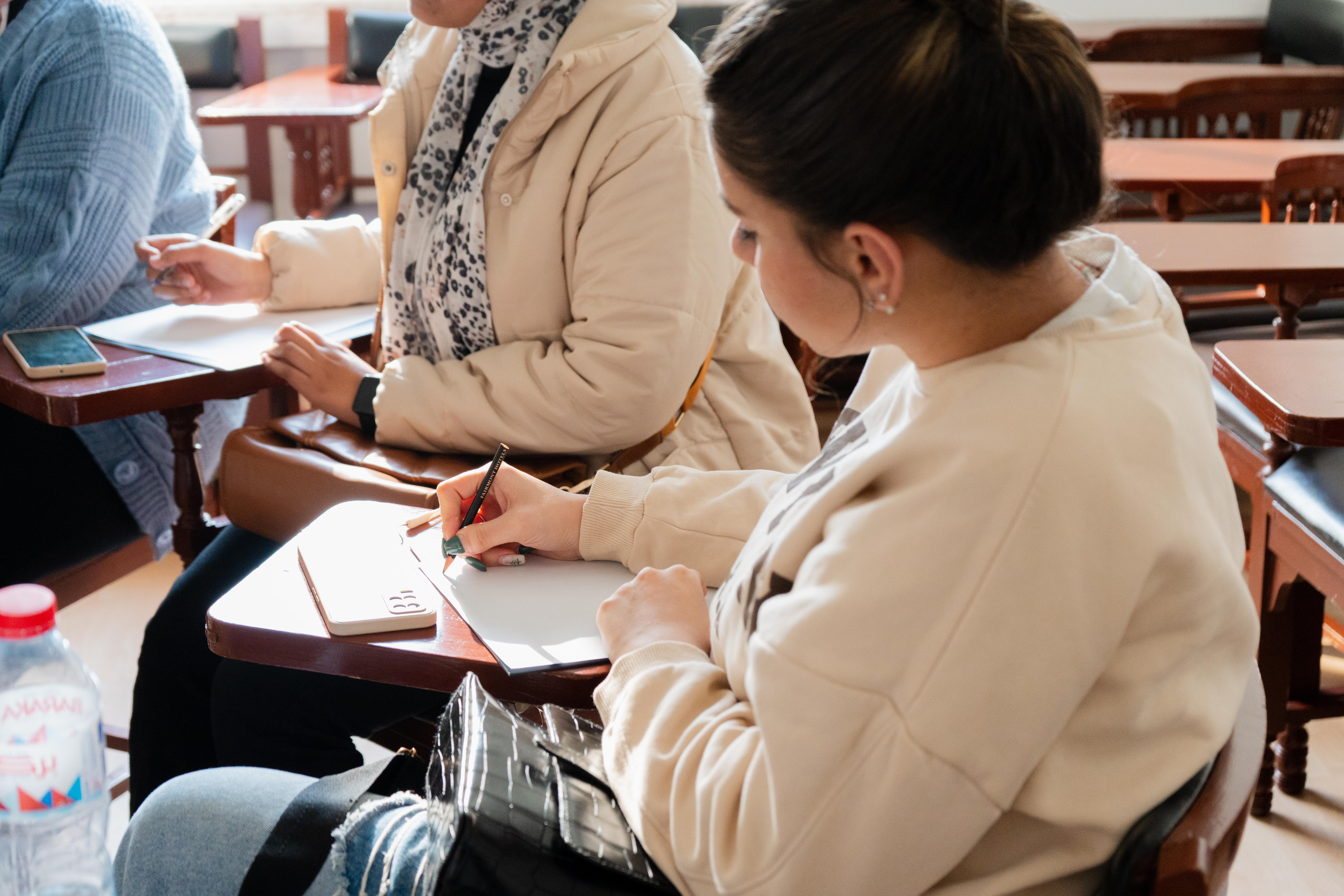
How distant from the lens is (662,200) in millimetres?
1338

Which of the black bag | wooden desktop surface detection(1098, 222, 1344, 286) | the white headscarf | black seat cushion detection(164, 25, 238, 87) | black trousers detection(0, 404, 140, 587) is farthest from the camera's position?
black seat cushion detection(164, 25, 238, 87)

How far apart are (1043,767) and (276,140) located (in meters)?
4.61

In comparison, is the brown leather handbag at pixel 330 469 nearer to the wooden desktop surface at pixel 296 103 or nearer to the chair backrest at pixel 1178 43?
the wooden desktop surface at pixel 296 103

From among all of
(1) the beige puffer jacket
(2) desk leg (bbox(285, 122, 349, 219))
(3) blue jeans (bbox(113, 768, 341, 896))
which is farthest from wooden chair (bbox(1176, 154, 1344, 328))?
(2) desk leg (bbox(285, 122, 349, 219))

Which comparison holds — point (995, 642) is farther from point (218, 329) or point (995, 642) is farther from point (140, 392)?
point (218, 329)

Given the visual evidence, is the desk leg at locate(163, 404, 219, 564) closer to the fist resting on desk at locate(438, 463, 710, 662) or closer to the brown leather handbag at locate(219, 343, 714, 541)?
the brown leather handbag at locate(219, 343, 714, 541)

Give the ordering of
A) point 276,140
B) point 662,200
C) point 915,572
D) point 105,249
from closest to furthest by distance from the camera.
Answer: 1. point 915,572
2. point 662,200
3. point 105,249
4. point 276,140

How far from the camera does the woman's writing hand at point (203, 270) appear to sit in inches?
69.6

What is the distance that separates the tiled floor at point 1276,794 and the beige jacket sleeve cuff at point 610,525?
37.3 inches

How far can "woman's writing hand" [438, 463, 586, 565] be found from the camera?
1.09 meters

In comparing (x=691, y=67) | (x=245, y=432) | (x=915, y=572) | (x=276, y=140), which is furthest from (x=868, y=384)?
(x=276, y=140)

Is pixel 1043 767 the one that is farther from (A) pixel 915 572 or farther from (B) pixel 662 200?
(B) pixel 662 200

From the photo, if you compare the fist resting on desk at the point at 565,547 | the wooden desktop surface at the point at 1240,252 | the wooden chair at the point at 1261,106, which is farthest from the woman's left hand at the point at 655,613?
the wooden chair at the point at 1261,106

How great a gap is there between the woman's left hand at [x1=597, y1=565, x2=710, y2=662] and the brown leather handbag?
1.03ft
